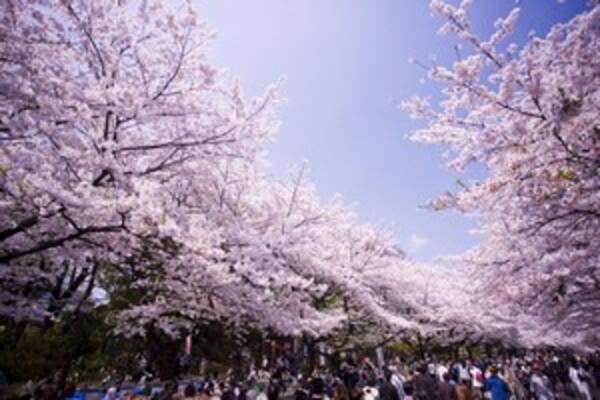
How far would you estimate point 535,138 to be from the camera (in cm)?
512

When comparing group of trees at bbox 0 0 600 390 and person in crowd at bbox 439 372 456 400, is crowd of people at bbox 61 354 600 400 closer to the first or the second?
person in crowd at bbox 439 372 456 400

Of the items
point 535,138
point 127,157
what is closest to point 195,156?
point 127,157

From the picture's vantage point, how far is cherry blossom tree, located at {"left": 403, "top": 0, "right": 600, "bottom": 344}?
15.0 feet

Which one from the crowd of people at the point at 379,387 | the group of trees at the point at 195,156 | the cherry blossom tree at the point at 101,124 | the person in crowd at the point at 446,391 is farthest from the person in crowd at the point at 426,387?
the cherry blossom tree at the point at 101,124

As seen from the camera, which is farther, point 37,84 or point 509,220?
point 509,220

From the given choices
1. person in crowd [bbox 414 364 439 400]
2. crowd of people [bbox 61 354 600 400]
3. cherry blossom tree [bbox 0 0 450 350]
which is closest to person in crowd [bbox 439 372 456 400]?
crowd of people [bbox 61 354 600 400]

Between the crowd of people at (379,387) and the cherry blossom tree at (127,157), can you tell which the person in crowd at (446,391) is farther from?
the cherry blossom tree at (127,157)

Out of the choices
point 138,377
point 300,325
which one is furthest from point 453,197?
point 138,377

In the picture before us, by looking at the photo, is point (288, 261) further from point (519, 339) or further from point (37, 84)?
point (519, 339)

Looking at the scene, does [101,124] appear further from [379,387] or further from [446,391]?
[446,391]

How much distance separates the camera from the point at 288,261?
11602mm

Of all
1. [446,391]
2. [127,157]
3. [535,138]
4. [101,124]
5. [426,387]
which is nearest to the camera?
[535,138]

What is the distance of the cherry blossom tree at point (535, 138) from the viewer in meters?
4.59

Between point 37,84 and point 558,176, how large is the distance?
829 cm
